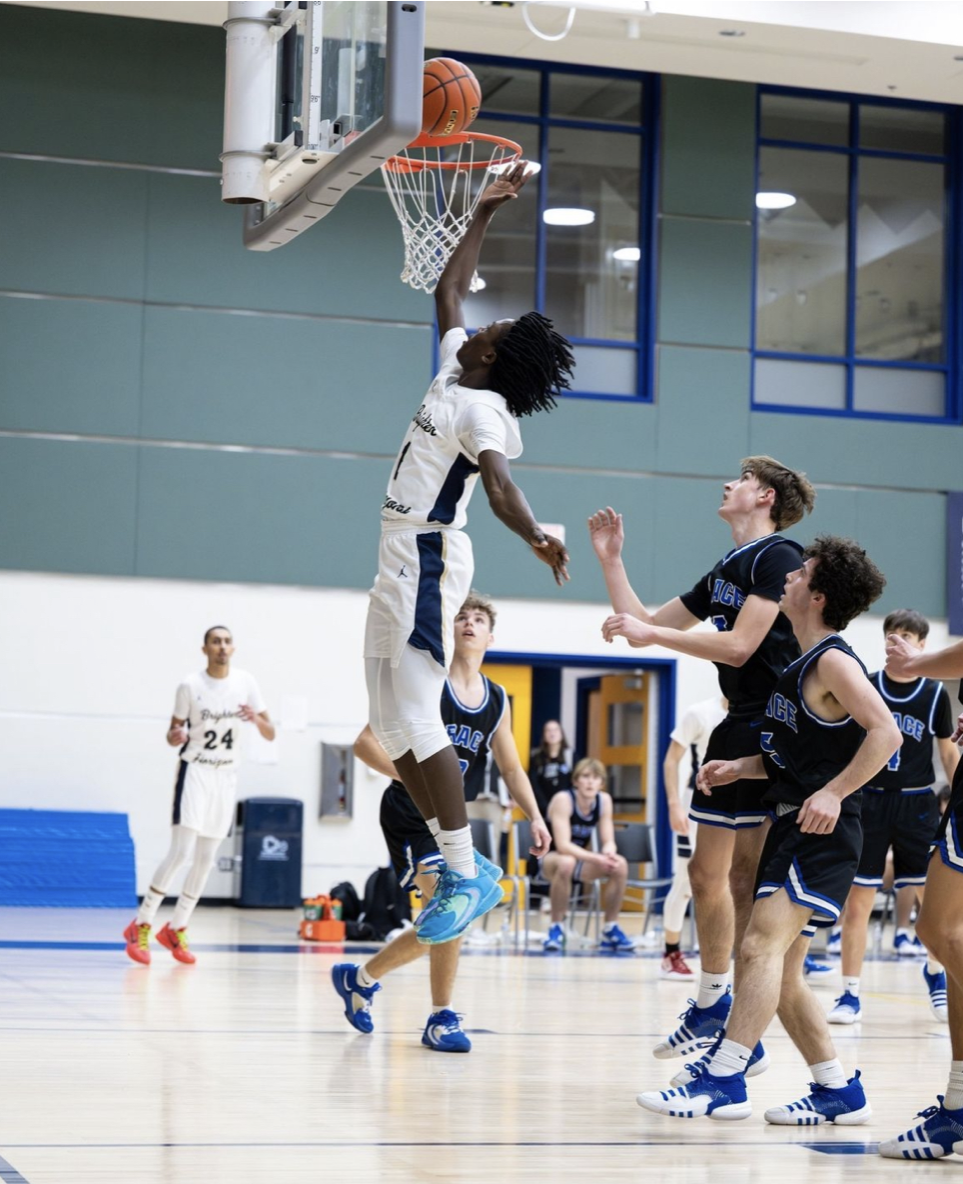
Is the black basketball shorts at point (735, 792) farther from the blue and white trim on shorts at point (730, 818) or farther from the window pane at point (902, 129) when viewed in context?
the window pane at point (902, 129)

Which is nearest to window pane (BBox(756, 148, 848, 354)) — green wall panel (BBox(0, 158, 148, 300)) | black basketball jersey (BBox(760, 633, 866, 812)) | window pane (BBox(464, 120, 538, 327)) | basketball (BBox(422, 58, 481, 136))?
window pane (BBox(464, 120, 538, 327))

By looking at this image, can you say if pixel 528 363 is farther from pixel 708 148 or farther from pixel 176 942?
pixel 708 148

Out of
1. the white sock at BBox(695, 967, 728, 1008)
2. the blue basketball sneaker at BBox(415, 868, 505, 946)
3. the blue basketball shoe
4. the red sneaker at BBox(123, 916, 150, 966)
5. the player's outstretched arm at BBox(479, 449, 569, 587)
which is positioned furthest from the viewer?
the red sneaker at BBox(123, 916, 150, 966)

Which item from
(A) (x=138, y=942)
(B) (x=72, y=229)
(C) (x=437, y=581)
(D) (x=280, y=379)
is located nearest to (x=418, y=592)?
(C) (x=437, y=581)

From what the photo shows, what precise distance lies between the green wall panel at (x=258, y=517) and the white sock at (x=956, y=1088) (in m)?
11.0

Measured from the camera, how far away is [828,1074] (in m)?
5.18

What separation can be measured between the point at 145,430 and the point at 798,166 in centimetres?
760

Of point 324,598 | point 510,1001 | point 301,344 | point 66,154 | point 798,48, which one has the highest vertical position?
point 798,48

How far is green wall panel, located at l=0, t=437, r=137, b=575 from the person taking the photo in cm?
1465

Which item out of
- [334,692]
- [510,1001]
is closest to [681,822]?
[510,1001]

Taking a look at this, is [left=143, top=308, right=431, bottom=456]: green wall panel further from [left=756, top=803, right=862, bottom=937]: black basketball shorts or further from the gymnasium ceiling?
[left=756, top=803, right=862, bottom=937]: black basketball shorts

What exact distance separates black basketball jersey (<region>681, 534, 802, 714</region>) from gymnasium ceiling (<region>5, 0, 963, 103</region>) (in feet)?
31.1

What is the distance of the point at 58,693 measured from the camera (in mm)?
14648

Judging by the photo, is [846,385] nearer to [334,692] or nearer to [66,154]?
[334,692]
